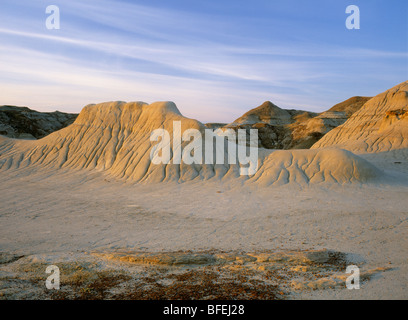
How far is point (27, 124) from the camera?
1661 inches

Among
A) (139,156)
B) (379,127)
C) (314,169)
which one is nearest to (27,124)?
(139,156)

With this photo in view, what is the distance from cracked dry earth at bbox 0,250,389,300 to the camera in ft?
13.6

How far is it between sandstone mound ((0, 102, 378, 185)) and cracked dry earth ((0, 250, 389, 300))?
9.16 m

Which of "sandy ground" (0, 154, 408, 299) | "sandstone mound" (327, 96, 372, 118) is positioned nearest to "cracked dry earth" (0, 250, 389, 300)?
"sandy ground" (0, 154, 408, 299)

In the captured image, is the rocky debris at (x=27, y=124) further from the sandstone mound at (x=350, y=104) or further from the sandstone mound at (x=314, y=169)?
the sandstone mound at (x=350, y=104)

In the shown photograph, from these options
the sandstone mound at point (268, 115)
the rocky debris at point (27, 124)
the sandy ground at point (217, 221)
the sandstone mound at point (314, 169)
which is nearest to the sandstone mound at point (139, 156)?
the sandstone mound at point (314, 169)

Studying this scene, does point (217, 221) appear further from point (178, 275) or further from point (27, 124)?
point (27, 124)

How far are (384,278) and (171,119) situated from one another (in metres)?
15.3

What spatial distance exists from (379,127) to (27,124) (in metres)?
41.7

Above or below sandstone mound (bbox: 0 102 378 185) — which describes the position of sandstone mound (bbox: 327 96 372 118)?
above

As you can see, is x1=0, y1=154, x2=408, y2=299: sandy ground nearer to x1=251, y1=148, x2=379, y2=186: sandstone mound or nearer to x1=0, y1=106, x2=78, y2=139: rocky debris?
x1=251, y1=148, x2=379, y2=186: sandstone mound

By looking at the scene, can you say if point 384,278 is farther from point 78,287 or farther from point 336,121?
point 336,121

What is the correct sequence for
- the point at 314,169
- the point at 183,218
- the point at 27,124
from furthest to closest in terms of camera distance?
the point at 27,124
the point at 314,169
the point at 183,218

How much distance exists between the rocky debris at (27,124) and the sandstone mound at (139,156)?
2066cm
